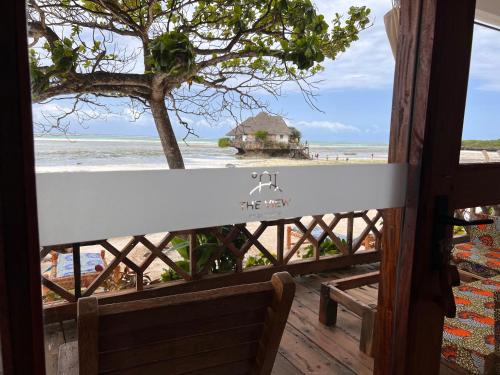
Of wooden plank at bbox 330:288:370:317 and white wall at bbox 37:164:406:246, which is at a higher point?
white wall at bbox 37:164:406:246

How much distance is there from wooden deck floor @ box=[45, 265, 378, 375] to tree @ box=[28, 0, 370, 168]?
147 cm

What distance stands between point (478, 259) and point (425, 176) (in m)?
1.92

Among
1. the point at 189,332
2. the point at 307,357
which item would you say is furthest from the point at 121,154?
the point at 307,357

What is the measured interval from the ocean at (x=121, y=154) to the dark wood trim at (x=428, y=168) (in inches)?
11.4

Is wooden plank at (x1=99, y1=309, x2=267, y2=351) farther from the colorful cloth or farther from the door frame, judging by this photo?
the colorful cloth

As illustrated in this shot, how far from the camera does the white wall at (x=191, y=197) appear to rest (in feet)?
1.77

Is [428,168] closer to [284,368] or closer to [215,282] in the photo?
[284,368]

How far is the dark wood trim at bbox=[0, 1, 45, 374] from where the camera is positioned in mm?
462

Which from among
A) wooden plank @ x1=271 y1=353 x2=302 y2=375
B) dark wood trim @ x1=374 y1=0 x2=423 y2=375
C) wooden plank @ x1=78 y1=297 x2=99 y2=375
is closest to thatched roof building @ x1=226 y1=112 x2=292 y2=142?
dark wood trim @ x1=374 y1=0 x2=423 y2=375

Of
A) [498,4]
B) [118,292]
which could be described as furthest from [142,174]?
[118,292]

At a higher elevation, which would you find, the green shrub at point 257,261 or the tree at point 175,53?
the tree at point 175,53

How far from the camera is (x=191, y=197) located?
0.64 m

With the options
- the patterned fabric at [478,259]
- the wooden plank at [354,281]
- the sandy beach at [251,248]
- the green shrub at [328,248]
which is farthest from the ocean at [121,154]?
the patterned fabric at [478,259]

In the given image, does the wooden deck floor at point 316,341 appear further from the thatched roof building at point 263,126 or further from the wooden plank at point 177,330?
the thatched roof building at point 263,126
